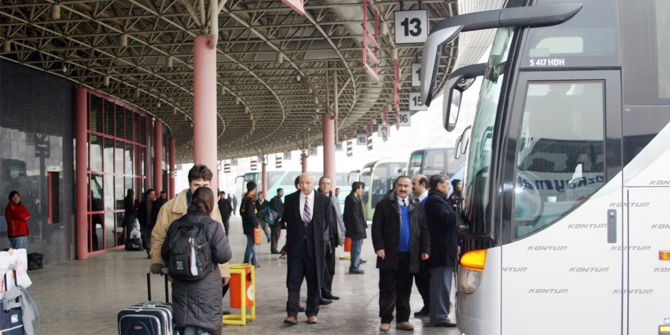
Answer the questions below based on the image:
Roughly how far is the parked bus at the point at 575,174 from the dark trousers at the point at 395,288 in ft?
10.3

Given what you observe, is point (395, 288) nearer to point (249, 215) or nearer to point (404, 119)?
point (249, 215)

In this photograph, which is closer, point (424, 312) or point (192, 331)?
point (192, 331)

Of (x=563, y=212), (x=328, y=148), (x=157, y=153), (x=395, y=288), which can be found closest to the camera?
(x=563, y=212)

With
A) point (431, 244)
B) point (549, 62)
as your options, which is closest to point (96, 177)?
point (431, 244)

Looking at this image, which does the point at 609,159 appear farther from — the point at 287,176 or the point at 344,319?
the point at 287,176

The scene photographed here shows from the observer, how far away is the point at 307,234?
29.8 feet

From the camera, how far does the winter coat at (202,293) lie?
19.4 ft

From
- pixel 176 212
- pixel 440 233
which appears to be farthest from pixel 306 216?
pixel 176 212

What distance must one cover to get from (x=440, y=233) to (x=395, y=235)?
0.65 metres

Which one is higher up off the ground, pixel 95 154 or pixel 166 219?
pixel 95 154

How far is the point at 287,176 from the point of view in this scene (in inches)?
2409

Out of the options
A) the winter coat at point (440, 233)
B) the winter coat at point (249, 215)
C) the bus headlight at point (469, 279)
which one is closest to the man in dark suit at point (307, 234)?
the winter coat at point (440, 233)

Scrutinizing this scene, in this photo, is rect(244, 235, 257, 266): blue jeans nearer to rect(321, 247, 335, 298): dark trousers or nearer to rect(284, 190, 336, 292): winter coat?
rect(321, 247, 335, 298): dark trousers

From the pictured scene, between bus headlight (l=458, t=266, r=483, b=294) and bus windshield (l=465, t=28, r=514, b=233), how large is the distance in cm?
30
